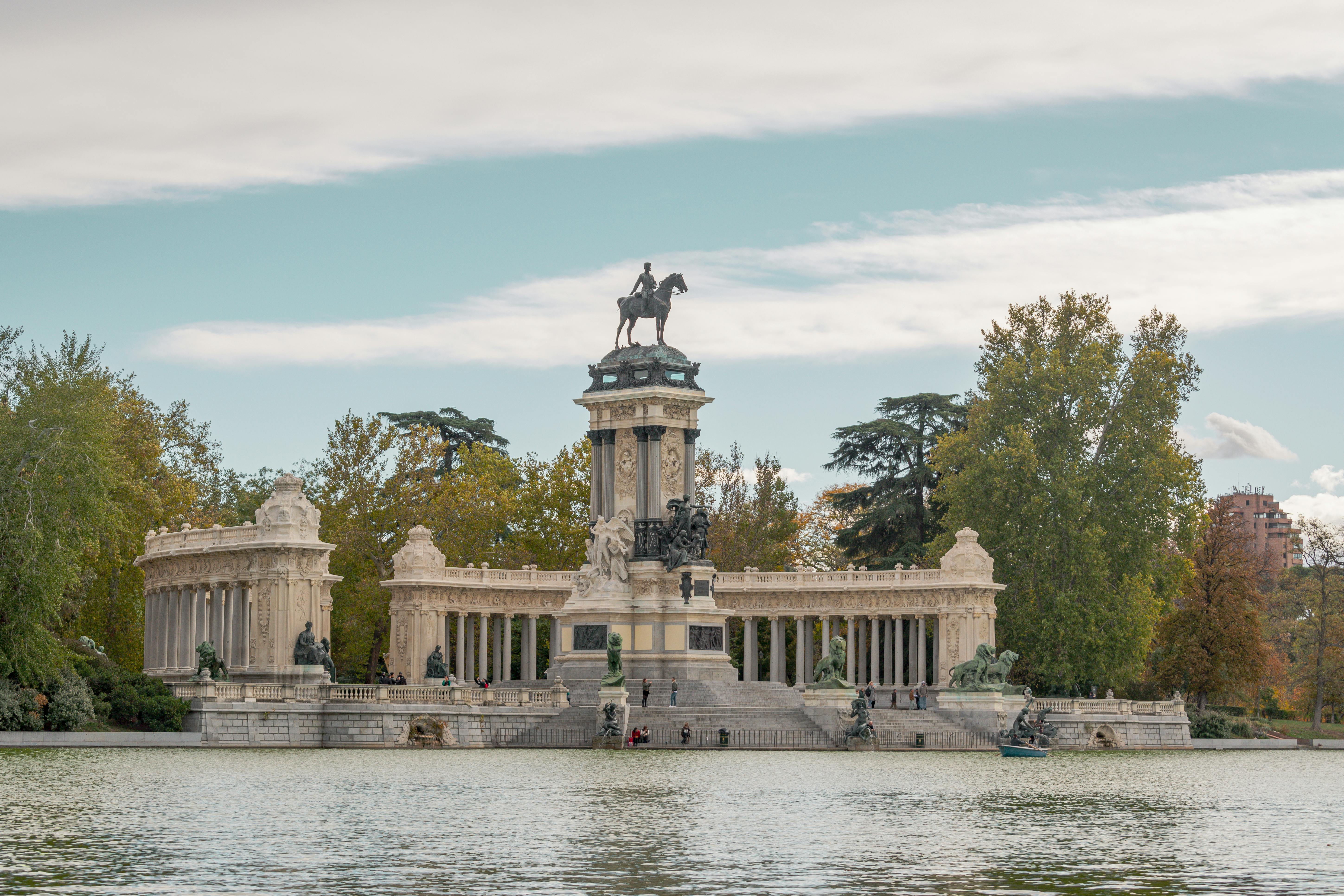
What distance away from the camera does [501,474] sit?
285 feet

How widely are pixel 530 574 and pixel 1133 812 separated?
47710 millimetres

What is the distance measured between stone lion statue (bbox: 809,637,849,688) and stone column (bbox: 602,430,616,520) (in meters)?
10.6

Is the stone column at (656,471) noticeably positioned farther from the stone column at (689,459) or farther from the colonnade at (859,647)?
the colonnade at (859,647)

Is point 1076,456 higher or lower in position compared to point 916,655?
higher

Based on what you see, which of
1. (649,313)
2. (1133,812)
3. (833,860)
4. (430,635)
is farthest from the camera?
(430,635)

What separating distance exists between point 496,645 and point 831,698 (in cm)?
2081

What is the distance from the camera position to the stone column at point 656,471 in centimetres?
6362

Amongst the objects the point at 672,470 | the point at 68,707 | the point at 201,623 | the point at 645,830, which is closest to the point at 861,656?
the point at 672,470

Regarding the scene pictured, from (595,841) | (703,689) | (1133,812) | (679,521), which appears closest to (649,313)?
(679,521)

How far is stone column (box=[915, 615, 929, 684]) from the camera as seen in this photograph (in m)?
70.6

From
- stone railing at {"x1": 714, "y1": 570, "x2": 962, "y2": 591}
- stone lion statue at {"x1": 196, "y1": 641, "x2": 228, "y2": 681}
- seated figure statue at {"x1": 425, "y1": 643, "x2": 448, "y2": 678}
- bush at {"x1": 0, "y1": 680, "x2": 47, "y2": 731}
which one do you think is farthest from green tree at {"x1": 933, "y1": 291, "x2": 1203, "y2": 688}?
bush at {"x1": 0, "y1": 680, "x2": 47, "y2": 731}

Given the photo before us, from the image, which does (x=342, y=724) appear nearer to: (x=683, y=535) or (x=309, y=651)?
(x=309, y=651)

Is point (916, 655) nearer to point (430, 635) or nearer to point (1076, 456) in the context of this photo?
point (1076, 456)

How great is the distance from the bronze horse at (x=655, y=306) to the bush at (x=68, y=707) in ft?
79.7
